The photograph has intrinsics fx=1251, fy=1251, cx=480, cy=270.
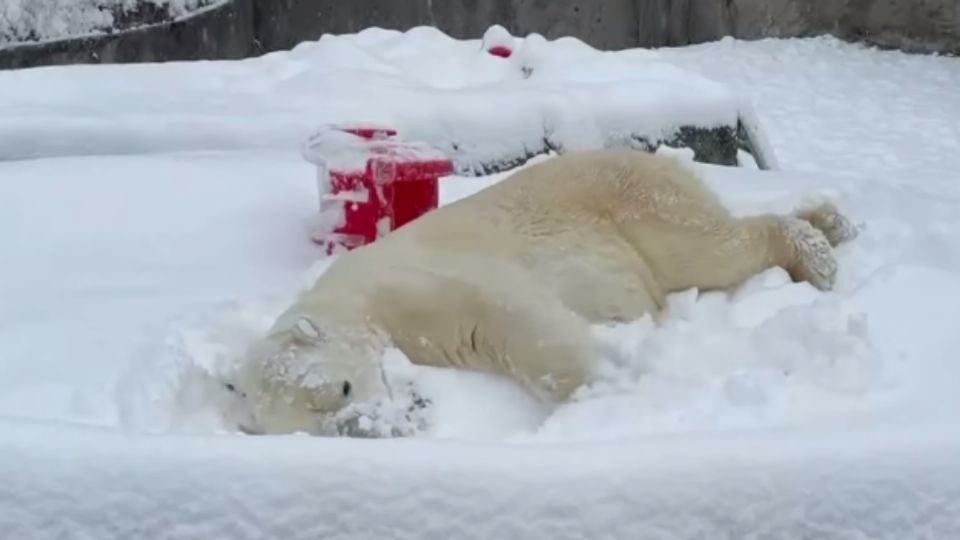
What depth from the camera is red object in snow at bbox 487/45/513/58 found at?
14.0 feet

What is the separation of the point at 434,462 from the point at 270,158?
1.82m

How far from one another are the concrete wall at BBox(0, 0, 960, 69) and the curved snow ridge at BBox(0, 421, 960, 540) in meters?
6.20

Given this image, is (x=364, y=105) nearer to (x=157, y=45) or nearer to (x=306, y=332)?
(x=306, y=332)

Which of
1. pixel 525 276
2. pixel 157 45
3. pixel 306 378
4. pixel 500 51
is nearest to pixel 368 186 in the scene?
pixel 525 276

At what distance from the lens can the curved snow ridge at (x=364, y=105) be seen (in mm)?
3260

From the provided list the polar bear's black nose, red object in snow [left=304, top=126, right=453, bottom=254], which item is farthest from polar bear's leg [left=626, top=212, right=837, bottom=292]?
the polar bear's black nose

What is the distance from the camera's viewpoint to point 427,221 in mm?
2225

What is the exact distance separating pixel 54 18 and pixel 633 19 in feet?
15.4

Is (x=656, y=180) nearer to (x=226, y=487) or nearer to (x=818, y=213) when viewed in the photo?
(x=818, y=213)

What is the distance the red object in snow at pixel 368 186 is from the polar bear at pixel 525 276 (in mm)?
285

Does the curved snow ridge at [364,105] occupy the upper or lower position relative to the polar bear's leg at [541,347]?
upper

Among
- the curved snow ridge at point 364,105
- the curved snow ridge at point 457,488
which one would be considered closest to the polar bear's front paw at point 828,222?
the curved snow ridge at point 364,105

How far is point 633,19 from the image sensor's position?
8914 mm

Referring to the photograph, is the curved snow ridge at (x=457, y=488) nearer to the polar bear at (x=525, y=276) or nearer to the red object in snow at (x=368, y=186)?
the polar bear at (x=525, y=276)
